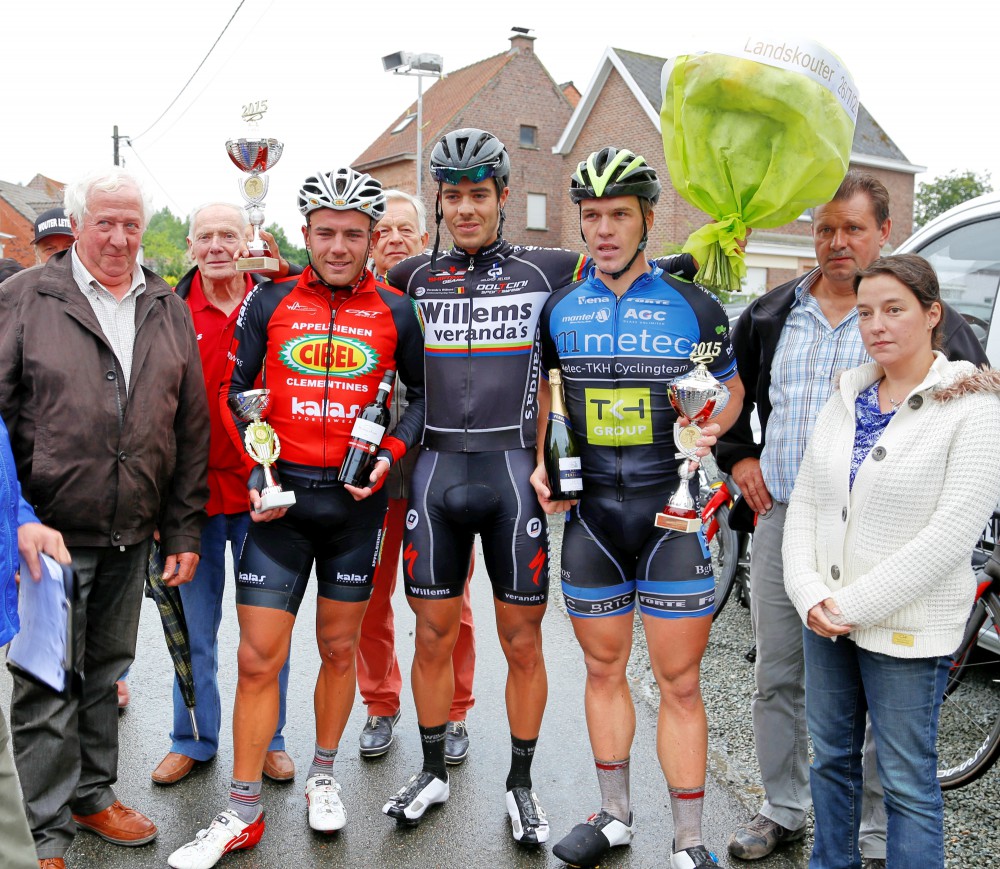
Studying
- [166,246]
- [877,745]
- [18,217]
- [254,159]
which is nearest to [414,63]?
[254,159]

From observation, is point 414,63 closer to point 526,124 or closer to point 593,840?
point 526,124

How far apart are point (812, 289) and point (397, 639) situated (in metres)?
3.57

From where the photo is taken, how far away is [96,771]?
367 cm

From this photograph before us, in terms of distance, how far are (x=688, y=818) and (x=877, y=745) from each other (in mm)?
801

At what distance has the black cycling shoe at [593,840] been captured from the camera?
11.1 ft

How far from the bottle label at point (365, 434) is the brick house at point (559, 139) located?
29.1 metres

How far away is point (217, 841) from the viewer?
344 centimetres

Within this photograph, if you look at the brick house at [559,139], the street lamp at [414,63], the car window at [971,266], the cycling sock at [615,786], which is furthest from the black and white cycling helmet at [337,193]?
Answer: the brick house at [559,139]

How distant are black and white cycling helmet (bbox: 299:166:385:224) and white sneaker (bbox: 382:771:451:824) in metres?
2.40

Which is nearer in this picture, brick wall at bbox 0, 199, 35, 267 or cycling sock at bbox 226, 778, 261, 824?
cycling sock at bbox 226, 778, 261, 824

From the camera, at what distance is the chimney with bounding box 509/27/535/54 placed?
38125 millimetres

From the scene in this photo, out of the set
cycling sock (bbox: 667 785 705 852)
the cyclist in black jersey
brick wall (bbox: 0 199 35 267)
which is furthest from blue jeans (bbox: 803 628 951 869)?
brick wall (bbox: 0 199 35 267)

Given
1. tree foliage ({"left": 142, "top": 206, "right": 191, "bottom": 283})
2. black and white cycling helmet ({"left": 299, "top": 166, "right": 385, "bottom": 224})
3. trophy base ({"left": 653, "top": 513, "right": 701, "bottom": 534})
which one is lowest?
trophy base ({"left": 653, "top": 513, "right": 701, "bottom": 534})

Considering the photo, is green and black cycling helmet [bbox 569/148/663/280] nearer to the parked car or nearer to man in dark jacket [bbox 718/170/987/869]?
man in dark jacket [bbox 718/170/987/869]
